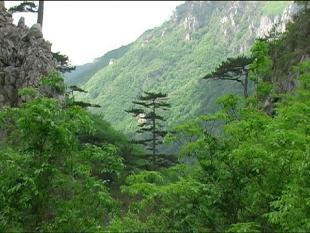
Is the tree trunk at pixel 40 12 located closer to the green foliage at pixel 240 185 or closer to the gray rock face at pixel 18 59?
the gray rock face at pixel 18 59

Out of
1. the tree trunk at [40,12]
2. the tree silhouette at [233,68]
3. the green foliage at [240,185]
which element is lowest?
the green foliage at [240,185]

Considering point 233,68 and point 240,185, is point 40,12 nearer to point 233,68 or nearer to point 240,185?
point 233,68

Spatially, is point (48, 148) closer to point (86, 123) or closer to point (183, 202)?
point (86, 123)

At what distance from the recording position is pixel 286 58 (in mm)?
32750

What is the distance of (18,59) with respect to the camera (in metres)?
29.5

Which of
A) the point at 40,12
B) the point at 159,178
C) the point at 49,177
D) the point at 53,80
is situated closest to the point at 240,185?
the point at 159,178

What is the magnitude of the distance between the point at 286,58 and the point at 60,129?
26.9m

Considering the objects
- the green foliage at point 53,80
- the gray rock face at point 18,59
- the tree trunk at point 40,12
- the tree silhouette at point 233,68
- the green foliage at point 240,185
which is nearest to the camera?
the green foliage at point 240,185

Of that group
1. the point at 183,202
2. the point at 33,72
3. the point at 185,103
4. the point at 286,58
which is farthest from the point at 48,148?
the point at 185,103

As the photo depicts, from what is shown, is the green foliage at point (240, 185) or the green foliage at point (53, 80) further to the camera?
the green foliage at point (53, 80)

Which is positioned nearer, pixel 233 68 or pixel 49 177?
pixel 49 177

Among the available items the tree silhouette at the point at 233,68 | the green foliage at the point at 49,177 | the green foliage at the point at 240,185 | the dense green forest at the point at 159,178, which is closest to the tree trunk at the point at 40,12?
the tree silhouette at the point at 233,68

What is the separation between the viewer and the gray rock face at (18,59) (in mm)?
27730

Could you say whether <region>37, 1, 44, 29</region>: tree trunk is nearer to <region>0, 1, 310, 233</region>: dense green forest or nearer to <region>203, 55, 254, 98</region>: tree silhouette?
<region>203, 55, 254, 98</region>: tree silhouette
